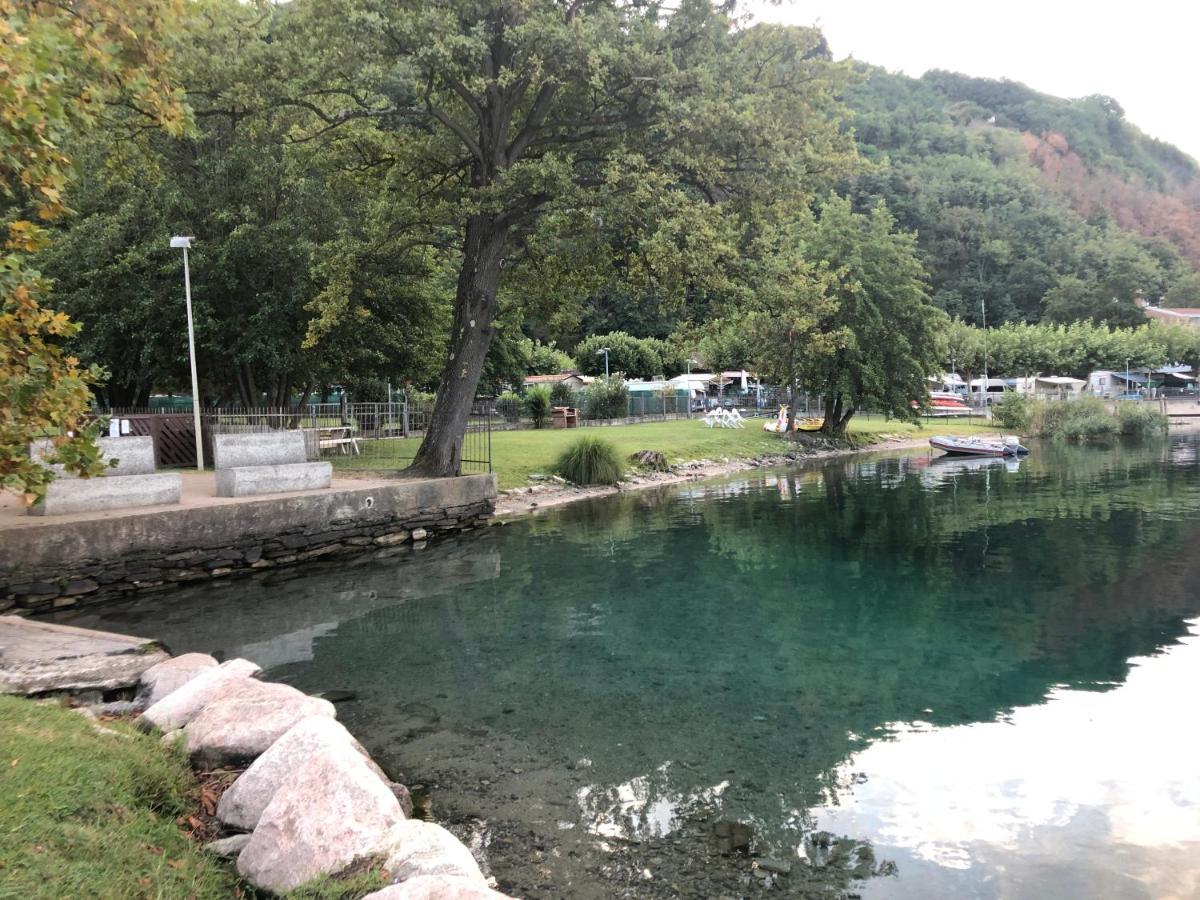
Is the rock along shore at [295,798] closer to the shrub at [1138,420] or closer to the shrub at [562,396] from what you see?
the shrub at [562,396]

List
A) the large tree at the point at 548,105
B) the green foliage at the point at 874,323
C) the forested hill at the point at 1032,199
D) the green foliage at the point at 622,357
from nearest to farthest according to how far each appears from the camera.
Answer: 1. the large tree at the point at 548,105
2. the green foliage at the point at 874,323
3. the green foliage at the point at 622,357
4. the forested hill at the point at 1032,199

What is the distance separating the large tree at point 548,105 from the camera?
56.9ft

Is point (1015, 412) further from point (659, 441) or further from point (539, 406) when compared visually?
point (539, 406)

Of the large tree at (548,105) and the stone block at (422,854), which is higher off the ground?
the large tree at (548,105)

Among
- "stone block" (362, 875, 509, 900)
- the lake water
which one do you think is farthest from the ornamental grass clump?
"stone block" (362, 875, 509, 900)

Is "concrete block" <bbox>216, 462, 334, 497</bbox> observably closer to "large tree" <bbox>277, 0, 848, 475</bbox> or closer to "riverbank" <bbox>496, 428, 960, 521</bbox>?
"large tree" <bbox>277, 0, 848, 475</bbox>

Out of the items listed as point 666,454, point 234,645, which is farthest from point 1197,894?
point 666,454

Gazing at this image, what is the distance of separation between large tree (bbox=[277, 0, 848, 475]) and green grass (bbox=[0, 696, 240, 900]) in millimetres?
14647

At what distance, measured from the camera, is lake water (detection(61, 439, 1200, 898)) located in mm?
5684

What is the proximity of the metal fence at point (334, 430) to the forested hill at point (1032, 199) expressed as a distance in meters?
66.6

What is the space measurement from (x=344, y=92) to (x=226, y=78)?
257cm

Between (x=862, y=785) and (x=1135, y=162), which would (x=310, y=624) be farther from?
(x=1135, y=162)

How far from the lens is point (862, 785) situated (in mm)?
6656

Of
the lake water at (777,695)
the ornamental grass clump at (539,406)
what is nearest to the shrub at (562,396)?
the ornamental grass clump at (539,406)
